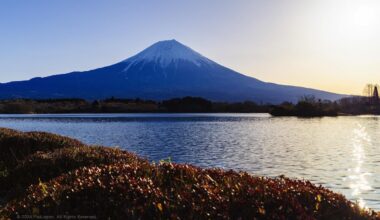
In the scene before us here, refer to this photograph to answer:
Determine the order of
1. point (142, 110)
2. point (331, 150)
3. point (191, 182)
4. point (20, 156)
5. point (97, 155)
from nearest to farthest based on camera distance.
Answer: point (191, 182) < point (97, 155) < point (20, 156) < point (331, 150) < point (142, 110)

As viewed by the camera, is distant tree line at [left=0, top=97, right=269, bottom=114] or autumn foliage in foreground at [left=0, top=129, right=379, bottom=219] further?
distant tree line at [left=0, top=97, right=269, bottom=114]

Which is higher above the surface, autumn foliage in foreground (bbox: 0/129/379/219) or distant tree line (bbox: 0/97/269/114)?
distant tree line (bbox: 0/97/269/114)

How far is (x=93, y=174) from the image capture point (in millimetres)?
8430

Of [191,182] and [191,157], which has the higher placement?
[191,182]

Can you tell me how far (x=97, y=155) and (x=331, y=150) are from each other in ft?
92.2

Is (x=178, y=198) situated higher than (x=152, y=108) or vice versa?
(x=152, y=108)

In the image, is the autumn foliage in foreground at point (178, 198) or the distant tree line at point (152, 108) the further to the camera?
the distant tree line at point (152, 108)

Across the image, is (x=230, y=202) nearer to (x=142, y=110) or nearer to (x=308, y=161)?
(x=308, y=161)

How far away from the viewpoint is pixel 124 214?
625 centimetres

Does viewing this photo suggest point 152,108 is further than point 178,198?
Yes

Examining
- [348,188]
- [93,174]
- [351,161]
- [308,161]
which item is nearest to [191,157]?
[308,161]

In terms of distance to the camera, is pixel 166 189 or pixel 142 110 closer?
pixel 166 189

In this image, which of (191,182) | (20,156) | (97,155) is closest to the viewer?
(191,182)

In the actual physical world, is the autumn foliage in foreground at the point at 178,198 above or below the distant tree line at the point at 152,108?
below
